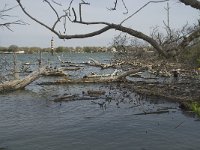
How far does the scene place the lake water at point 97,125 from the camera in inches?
450

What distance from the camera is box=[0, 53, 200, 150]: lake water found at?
1142 cm

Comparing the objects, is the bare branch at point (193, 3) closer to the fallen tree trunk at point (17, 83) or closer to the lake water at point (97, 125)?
the lake water at point (97, 125)

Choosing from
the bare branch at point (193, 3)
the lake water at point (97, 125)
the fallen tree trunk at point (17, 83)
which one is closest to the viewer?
the bare branch at point (193, 3)

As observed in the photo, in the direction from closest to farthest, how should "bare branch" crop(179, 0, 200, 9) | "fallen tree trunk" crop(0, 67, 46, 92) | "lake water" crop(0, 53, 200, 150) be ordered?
"bare branch" crop(179, 0, 200, 9) → "lake water" crop(0, 53, 200, 150) → "fallen tree trunk" crop(0, 67, 46, 92)

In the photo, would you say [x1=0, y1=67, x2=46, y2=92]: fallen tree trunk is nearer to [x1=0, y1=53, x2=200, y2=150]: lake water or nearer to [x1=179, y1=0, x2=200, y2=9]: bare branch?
[x1=0, y1=53, x2=200, y2=150]: lake water

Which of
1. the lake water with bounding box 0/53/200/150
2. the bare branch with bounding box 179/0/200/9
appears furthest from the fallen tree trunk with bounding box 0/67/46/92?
the bare branch with bounding box 179/0/200/9

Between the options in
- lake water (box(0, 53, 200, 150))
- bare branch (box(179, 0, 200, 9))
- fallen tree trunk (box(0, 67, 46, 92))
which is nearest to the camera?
bare branch (box(179, 0, 200, 9))

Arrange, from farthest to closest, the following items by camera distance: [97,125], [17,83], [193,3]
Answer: [17,83] → [97,125] → [193,3]

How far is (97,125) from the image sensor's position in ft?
45.9

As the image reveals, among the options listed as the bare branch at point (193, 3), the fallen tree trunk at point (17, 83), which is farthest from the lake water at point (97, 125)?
the bare branch at point (193, 3)

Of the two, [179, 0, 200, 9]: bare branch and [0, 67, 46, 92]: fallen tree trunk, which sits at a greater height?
[179, 0, 200, 9]: bare branch

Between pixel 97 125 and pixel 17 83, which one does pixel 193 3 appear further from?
pixel 17 83

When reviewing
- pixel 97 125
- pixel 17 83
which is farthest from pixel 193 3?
pixel 17 83

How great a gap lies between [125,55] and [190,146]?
4148 centimetres
